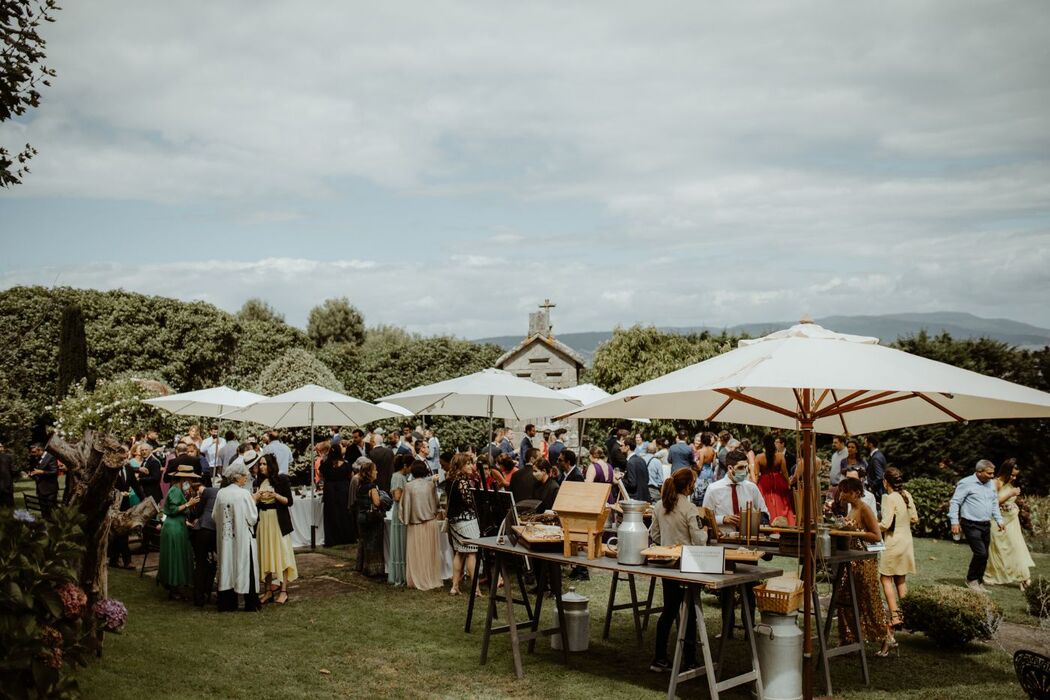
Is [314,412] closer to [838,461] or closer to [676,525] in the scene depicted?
[838,461]

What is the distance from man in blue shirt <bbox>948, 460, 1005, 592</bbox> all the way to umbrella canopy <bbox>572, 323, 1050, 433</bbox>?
3.59 metres

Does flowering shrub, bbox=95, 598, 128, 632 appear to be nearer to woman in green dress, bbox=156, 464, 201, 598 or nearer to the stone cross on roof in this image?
woman in green dress, bbox=156, 464, 201, 598

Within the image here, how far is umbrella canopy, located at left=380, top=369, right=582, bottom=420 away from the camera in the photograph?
1249cm

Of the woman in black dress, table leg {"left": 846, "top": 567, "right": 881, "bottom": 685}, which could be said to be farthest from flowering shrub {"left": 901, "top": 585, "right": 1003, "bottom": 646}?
the woman in black dress

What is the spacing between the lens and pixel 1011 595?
10852 millimetres

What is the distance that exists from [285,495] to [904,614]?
7037 millimetres

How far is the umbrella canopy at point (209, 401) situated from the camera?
1534 centimetres

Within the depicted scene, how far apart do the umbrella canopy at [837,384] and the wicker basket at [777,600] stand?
1.44 m

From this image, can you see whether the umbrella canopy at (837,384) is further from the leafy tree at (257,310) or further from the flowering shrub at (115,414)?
the leafy tree at (257,310)

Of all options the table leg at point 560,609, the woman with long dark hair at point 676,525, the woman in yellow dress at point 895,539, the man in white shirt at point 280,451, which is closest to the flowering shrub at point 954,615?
the woman in yellow dress at point 895,539

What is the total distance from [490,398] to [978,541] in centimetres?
711

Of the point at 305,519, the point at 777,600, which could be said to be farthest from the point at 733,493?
the point at 305,519

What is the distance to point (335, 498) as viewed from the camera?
14.4 meters

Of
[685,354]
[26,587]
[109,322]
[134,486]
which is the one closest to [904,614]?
[26,587]
